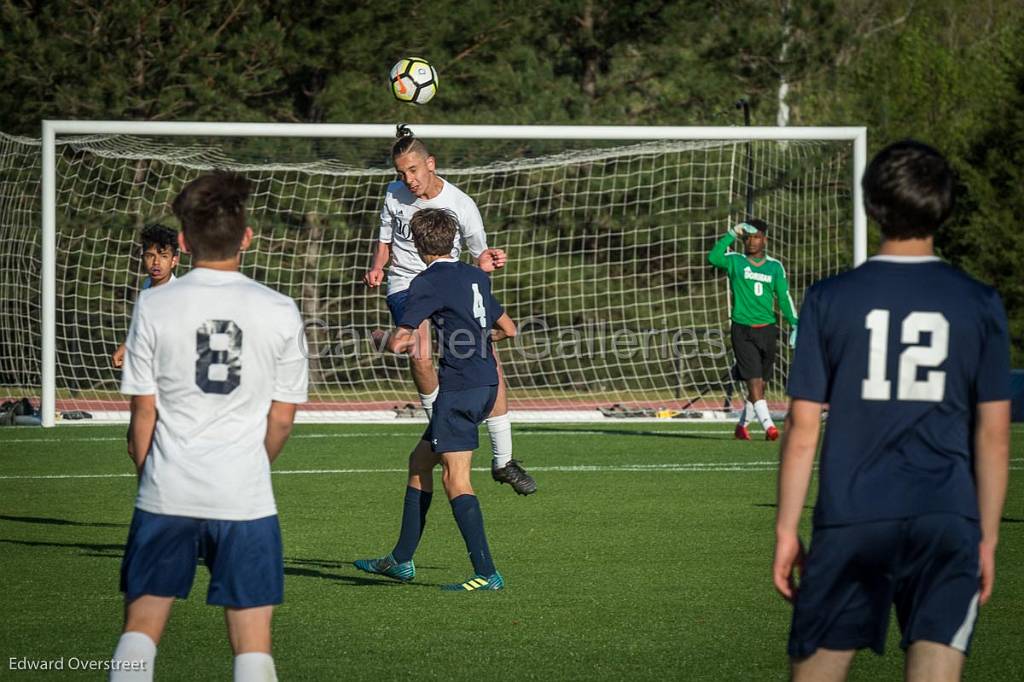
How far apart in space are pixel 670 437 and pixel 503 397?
7521 mm

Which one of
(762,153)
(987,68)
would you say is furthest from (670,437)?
(987,68)

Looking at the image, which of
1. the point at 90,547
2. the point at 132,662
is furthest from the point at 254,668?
the point at 90,547

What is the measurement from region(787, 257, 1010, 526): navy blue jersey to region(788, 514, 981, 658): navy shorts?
0.04m

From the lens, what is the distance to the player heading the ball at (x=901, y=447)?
339 centimetres

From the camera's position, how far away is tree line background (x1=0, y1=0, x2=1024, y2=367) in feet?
71.9

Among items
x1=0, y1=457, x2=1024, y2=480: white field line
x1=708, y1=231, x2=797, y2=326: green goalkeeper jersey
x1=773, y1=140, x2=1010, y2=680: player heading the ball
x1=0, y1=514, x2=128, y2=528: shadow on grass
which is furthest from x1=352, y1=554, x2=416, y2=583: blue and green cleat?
x1=708, y1=231, x2=797, y2=326: green goalkeeper jersey

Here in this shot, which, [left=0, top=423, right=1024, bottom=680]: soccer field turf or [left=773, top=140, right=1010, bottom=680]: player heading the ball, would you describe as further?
[left=0, top=423, right=1024, bottom=680]: soccer field turf

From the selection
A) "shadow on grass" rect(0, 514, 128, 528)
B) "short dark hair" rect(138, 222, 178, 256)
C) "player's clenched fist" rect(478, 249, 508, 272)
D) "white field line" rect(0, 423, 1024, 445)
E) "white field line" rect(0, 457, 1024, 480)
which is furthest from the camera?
"white field line" rect(0, 423, 1024, 445)

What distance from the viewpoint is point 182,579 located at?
3.84 meters

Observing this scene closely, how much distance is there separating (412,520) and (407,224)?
2546 millimetres

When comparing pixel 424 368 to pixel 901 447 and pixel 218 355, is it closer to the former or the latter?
pixel 218 355

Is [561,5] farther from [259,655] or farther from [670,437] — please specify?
[259,655]

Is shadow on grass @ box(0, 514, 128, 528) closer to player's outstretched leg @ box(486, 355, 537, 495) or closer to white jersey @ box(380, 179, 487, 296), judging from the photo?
white jersey @ box(380, 179, 487, 296)

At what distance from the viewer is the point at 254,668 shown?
3793mm
